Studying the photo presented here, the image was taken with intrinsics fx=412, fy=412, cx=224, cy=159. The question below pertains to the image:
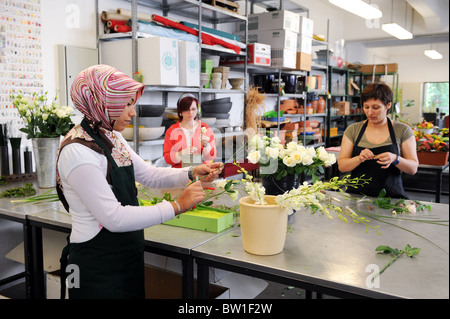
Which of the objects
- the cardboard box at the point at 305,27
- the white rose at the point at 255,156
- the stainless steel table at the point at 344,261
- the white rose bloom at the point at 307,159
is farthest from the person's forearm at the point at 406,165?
the cardboard box at the point at 305,27

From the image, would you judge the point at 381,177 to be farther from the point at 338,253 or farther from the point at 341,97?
the point at 341,97

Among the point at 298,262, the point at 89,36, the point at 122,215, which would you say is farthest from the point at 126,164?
the point at 89,36

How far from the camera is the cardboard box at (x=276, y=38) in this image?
5215 millimetres

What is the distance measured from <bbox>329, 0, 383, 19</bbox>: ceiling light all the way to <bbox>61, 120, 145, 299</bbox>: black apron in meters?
3.68

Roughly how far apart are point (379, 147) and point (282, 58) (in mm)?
2913

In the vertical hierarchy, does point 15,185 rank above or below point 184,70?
below

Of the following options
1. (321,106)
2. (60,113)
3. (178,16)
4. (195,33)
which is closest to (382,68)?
(321,106)

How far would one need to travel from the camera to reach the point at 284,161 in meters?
1.64

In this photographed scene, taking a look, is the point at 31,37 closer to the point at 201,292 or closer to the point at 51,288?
the point at 51,288

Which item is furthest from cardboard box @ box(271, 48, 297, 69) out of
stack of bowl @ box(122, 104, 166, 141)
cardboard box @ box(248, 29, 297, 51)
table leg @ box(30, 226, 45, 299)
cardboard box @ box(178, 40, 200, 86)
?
table leg @ box(30, 226, 45, 299)

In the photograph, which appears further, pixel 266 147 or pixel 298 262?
pixel 266 147

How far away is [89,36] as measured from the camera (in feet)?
11.9

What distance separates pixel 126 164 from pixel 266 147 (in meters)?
0.55

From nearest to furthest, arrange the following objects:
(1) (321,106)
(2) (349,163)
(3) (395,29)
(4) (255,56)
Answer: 1. (2) (349,163)
2. (4) (255,56)
3. (3) (395,29)
4. (1) (321,106)
